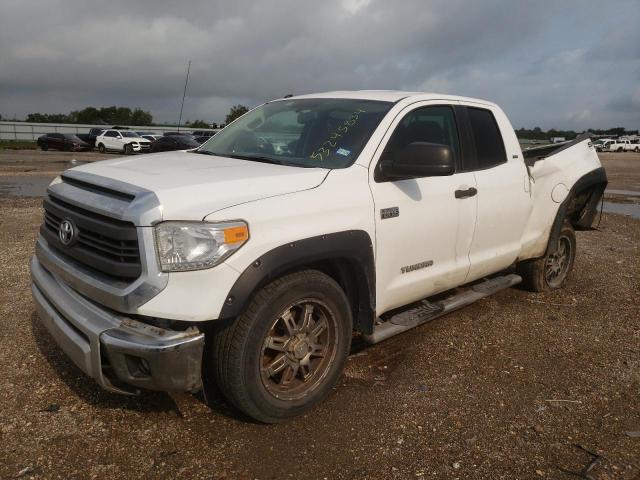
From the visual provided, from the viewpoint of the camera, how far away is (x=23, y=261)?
6.21 meters

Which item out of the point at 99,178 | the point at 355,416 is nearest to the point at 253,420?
the point at 355,416

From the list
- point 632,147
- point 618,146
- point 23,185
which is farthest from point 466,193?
point 632,147

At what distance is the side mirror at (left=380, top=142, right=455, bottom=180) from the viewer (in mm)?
3217

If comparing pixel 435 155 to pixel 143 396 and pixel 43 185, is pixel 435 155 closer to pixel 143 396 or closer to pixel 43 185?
pixel 143 396

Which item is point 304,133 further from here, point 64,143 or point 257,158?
point 64,143

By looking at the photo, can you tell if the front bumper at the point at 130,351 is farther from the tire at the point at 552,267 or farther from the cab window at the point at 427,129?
the tire at the point at 552,267

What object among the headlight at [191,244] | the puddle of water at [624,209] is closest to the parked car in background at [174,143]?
the puddle of water at [624,209]

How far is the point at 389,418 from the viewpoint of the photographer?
3.24m

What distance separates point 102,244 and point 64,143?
38858 mm

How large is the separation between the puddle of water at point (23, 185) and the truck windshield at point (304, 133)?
32.2 ft

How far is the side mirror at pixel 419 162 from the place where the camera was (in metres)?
3.22

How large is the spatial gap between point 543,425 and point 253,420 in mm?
1735

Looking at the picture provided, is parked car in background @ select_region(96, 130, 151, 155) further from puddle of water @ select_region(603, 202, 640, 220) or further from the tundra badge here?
the tundra badge

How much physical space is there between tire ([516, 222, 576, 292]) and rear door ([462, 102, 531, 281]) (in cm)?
78
